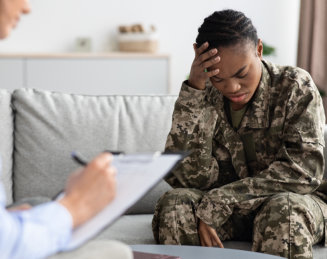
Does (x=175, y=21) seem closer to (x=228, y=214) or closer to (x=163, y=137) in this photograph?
(x=163, y=137)

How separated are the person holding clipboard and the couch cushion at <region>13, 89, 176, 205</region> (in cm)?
128

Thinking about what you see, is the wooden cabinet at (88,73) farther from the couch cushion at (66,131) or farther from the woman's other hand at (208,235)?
the woman's other hand at (208,235)

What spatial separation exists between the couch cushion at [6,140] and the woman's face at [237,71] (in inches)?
32.3

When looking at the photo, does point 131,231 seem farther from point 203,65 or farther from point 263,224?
point 203,65

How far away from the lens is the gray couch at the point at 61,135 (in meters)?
2.17

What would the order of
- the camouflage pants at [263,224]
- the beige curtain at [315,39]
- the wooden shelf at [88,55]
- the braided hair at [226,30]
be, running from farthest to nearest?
the beige curtain at [315,39]
the wooden shelf at [88,55]
the braided hair at [226,30]
the camouflage pants at [263,224]

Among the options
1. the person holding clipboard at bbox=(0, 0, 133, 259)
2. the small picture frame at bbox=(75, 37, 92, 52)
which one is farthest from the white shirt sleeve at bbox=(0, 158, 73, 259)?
the small picture frame at bbox=(75, 37, 92, 52)

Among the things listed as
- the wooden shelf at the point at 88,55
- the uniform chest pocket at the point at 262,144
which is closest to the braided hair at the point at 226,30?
the uniform chest pocket at the point at 262,144

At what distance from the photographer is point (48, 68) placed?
A: 15.0ft

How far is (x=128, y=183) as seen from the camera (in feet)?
2.98

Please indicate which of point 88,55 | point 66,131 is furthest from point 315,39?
point 66,131

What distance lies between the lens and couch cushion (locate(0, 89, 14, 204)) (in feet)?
7.11

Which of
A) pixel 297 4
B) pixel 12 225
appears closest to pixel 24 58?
pixel 297 4

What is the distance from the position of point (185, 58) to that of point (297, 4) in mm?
1027
